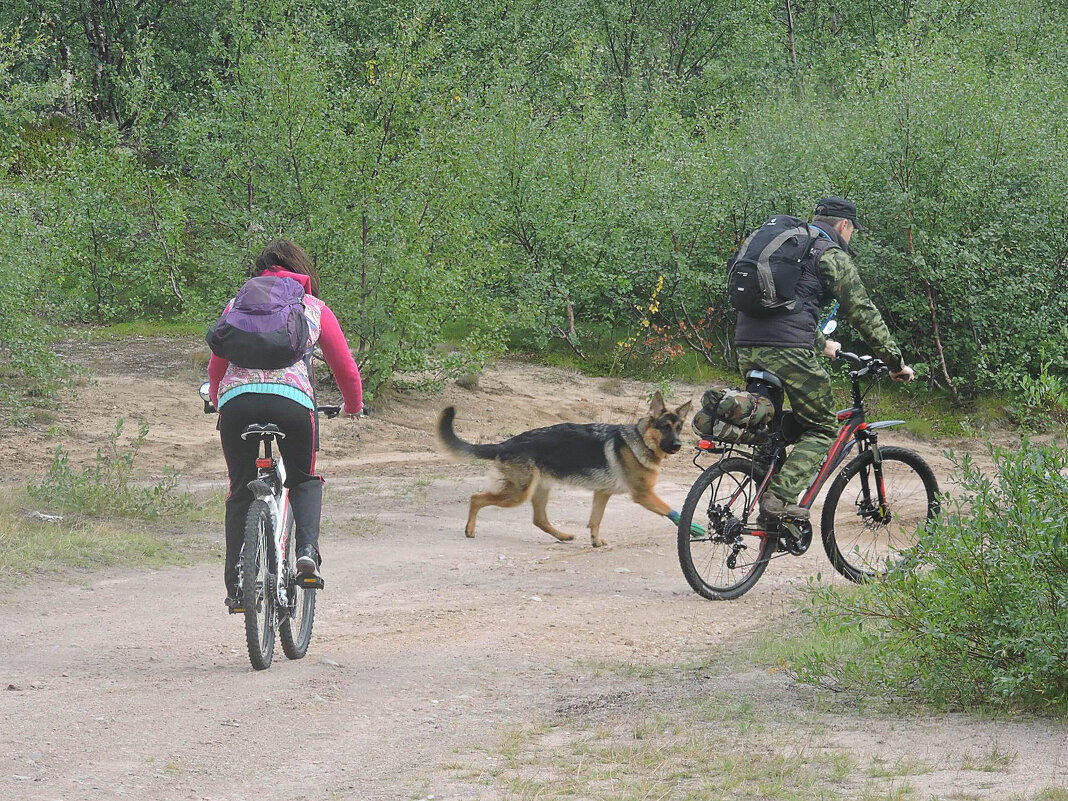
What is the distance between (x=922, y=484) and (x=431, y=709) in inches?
149

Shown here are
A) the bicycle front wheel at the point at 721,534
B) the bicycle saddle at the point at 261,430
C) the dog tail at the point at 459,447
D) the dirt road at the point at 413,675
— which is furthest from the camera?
the dog tail at the point at 459,447

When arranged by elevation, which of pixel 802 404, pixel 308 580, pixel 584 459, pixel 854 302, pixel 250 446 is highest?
pixel 854 302

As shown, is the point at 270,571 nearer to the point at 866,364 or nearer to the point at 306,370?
the point at 306,370

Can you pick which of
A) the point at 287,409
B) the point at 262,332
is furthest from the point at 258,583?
the point at 262,332

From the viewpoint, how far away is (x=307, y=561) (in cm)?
556

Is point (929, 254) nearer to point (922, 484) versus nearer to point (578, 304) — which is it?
point (578, 304)

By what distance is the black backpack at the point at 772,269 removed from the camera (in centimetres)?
675

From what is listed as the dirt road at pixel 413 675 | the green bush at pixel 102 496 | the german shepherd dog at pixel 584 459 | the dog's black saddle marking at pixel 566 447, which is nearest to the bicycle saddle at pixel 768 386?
the dirt road at pixel 413 675

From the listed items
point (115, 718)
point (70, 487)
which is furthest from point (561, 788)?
point (70, 487)

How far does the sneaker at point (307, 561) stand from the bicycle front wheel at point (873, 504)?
3.21 m

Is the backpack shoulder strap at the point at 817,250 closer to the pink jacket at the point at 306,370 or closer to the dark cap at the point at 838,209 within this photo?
the dark cap at the point at 838,209

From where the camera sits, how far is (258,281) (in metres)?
5.34

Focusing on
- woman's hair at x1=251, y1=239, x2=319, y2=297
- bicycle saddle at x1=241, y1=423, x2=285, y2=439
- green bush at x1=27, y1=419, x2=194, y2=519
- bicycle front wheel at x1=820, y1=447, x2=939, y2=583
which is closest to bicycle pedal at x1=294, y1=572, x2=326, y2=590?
bicycle saddle at x1=241, y1=423, x2=285, y2=439

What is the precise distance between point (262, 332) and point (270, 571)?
1105 millimetres
